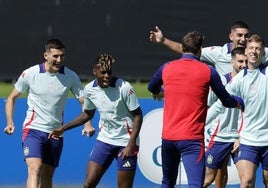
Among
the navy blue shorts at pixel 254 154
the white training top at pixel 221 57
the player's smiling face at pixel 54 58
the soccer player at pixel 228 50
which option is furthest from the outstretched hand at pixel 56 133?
the white training top at pixel 221 57

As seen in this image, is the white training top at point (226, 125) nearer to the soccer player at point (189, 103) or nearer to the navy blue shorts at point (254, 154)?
the navy blue shorts at point (254, 154)

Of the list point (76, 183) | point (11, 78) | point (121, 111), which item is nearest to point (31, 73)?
point (121, 111)

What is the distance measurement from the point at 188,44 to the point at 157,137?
13.7 ft

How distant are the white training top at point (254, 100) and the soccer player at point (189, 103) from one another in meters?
0.97

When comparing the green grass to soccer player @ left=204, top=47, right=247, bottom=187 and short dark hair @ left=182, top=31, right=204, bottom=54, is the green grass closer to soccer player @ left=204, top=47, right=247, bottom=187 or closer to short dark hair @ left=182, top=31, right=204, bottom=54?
soccer player @ left=204, top=47, right=247, bottom=187

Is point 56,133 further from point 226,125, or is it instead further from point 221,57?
point 221,57

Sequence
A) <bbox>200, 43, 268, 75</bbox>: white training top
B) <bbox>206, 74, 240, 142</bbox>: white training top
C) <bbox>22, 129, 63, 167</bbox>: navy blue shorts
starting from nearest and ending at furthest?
<bbox>22, 129, 63, 167</bbox>: navy blue shorts → <bbox>206, 74, 240, 142</bbox>: white training top → <bbox>200, 43, 268, 75</bbox>: white training top

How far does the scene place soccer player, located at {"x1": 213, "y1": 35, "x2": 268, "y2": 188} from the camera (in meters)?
10.9

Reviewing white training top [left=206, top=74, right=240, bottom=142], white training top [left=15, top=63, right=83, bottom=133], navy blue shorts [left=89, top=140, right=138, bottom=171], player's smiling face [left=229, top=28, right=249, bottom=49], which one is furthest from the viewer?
player's smiling face [left=229, top=28, right=249, bottom=49]

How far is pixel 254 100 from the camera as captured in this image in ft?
35.7

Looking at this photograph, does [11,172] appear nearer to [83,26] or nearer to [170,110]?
[170,110]

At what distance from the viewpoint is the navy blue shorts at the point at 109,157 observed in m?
11.2

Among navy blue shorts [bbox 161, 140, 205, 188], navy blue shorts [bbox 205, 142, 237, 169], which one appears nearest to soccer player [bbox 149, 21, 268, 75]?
navy blue shorts [bbox 205, 142, 237, 169]

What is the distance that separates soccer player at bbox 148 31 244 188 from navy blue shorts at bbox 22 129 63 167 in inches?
90.8
